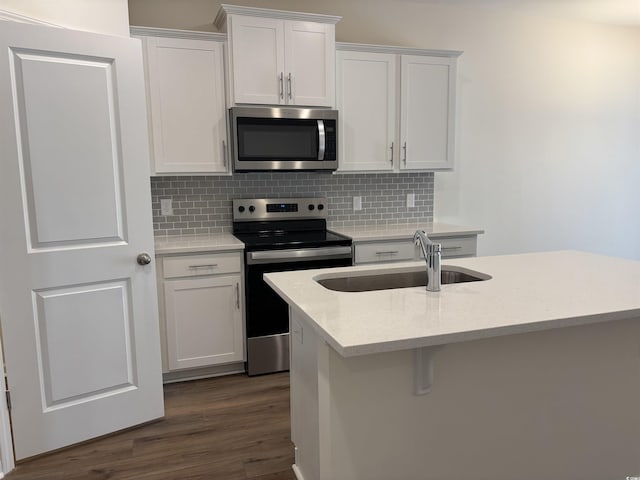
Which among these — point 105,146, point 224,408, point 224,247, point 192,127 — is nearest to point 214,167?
point 192,127

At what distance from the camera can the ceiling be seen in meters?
3.80

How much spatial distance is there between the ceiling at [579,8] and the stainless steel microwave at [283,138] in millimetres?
1548

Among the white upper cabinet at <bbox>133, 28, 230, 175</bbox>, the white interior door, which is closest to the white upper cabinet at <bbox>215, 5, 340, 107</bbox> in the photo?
the white upper cabinet at <bbox>133, 28, 230, 175</bbox>

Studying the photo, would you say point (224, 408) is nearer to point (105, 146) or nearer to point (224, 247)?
point (224, 247)

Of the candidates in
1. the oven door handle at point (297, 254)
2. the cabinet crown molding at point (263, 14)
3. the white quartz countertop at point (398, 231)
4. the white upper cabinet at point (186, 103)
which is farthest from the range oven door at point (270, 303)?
the cabinet crown molding at point (263, 14)

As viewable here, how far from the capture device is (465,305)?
1.51 metres

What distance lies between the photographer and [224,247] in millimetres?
2936

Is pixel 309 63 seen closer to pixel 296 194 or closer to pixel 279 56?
pixel 279 56

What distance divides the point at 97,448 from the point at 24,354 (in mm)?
587

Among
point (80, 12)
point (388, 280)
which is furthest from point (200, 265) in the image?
point (80, 12)

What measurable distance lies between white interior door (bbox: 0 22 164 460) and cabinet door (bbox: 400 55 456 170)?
75.6 inches

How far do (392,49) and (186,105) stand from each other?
1514mm

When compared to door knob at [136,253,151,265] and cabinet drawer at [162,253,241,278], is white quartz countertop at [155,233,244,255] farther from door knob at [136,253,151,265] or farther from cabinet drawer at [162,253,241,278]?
door knob at [136,253,151,265]

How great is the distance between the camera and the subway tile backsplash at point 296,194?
3.34 metres
